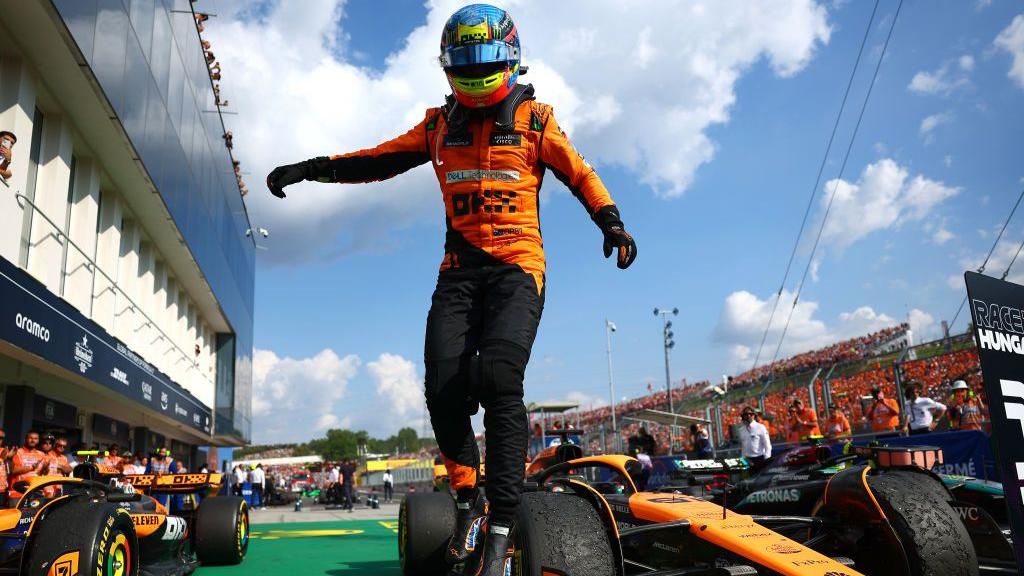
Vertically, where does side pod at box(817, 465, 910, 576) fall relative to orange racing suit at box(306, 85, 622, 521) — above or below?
below

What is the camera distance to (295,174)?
3623 mm

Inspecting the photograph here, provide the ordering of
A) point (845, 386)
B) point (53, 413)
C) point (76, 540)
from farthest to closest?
1. point (845, 386)
2. point (53, 413)
3. point (76, 540)

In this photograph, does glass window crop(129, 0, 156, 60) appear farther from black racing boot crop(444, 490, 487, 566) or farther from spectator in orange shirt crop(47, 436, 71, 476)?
black racing boot crop(444, 490, 487, 566)

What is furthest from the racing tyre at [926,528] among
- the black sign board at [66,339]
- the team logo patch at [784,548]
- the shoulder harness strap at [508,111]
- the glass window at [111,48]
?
the glass window at [111,48]

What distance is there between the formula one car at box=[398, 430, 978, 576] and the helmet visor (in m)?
1.70

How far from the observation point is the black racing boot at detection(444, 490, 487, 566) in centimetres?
313

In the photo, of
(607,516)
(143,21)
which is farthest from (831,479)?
(143,21)

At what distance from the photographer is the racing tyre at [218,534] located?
7.30m

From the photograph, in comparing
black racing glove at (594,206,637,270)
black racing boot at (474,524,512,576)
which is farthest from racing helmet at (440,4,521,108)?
black racing boot at (474,524,512,576)

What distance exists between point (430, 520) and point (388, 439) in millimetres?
148515

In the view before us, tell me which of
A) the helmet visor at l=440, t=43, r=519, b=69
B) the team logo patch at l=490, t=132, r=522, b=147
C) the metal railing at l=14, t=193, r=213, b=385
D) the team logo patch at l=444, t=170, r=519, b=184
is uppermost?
the metal railing at l=14, t=193, r=213, b=385

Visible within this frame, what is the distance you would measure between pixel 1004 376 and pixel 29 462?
967cm

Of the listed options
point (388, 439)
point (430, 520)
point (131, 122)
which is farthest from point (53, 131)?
point (388, 439)

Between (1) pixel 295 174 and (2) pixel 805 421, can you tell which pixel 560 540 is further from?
(2) pixel 805 421
